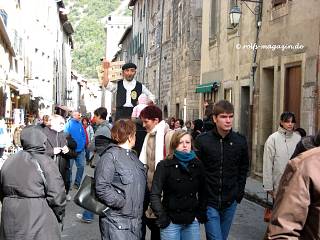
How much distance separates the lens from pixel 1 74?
2214cm

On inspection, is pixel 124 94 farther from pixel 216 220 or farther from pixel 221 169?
pixel 216 220

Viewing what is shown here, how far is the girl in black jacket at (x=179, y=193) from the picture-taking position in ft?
15.4

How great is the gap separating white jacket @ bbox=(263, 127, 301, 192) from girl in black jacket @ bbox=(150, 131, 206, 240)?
8.32 ft

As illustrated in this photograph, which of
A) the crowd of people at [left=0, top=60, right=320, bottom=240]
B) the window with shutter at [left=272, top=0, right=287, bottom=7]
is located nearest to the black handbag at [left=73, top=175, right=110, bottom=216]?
the crowd of people at [left=0, top=60, right=320, bottom=240]

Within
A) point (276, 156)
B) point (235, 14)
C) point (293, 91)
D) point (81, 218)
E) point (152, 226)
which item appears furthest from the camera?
point (235, 14)

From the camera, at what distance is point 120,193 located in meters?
4.52

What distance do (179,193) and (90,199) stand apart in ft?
2.36

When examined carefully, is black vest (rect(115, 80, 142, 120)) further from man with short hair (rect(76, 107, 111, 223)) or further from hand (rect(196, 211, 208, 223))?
hand (rect(196, 211, 208, 223))

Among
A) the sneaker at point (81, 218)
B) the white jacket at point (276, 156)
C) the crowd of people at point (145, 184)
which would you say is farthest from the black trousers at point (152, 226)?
the sneaker at point (81, 218)

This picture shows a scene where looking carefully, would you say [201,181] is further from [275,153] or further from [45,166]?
[275,153]

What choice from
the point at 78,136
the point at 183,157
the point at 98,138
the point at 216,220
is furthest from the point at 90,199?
the point at 78,136

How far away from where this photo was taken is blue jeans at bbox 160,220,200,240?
15.5 feet

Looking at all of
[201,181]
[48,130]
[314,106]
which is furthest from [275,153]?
[314,106]

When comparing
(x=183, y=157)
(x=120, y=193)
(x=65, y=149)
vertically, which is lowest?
(x=65, y=149)
